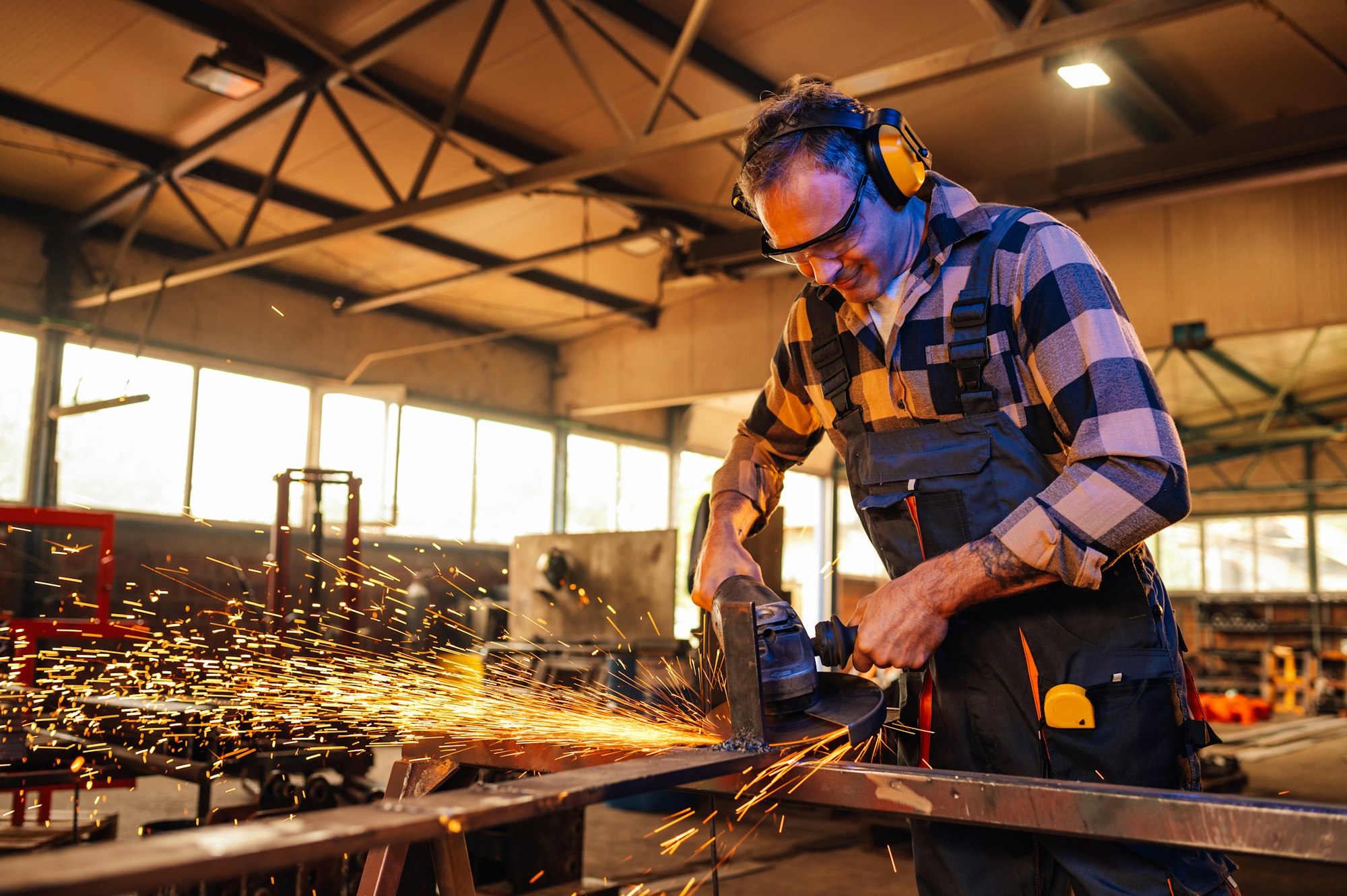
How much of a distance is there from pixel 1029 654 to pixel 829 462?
14742 millimetres

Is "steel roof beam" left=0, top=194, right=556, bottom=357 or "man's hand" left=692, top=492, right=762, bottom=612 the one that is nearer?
"man's hand" left=692, top=492, right=762, bottom=612

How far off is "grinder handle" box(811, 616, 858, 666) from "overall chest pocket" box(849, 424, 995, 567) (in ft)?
0.55

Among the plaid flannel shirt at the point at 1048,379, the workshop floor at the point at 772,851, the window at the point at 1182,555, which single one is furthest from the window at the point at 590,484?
the plaid flannel shirt at the point at 1048,379

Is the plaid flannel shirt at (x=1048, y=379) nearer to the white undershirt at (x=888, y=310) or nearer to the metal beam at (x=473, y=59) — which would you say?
the white undershirt at (x=888, y=310)

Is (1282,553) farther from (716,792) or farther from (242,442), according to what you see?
(716,792)

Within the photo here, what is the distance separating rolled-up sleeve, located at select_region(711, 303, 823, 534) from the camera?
1.88 meters

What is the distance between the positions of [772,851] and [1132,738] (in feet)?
13.0

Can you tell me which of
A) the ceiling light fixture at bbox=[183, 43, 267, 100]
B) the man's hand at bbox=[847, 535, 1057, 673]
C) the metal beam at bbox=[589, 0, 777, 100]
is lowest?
the man's hand at bbox=[847, 535, 1057, 673]

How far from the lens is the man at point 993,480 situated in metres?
1.31

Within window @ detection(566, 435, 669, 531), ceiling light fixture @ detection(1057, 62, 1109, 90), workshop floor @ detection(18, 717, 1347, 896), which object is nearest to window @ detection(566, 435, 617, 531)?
window @ detection(566, 435, 669, 531)

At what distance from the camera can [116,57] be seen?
22.5 ft

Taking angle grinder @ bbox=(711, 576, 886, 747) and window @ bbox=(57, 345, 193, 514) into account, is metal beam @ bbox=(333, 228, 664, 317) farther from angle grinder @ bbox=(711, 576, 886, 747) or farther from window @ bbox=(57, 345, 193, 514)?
angle grinder @ bbox=(711, 576, 886, 747)

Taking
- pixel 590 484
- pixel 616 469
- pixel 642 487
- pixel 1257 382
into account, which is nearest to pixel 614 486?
pixel 616 469

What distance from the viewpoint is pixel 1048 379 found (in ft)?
4.63
